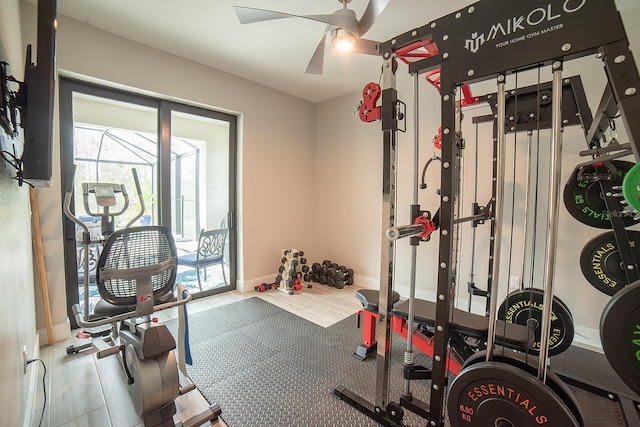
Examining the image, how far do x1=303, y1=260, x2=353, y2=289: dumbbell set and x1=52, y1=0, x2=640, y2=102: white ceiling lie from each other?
2581 mm

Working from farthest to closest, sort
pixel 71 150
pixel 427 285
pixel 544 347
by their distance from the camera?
pixel 427 285 → pixel 71 150 → pixel 544 347

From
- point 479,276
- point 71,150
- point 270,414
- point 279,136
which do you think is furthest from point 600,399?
point 71,150

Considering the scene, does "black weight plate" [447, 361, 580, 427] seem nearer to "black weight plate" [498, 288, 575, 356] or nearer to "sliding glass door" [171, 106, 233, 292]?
"black weight plate" [498, 288, 575, 356]

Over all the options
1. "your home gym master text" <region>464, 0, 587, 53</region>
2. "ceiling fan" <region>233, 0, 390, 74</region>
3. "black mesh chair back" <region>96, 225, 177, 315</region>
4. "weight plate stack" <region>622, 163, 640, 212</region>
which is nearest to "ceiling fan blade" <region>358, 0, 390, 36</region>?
"ceiling fan" <region>233, 0, 390, 74</region>

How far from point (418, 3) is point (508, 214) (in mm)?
2073

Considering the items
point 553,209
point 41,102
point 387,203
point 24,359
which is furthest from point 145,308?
point 553,209

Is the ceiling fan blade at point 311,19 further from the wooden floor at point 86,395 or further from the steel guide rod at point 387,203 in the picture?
the wooden floor at point 86,395

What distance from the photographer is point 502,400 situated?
39.9 inches

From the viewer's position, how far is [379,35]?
8.57 ft

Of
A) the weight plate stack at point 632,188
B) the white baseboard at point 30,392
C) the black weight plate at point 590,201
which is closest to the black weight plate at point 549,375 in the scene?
the weight plate stack at point 632,188

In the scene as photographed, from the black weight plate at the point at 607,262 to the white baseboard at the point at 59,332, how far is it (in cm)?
420

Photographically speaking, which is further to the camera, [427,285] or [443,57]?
[427,285]

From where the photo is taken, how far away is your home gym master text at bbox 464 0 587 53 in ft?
3.14

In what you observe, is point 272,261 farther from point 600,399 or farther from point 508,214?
point 600,399
